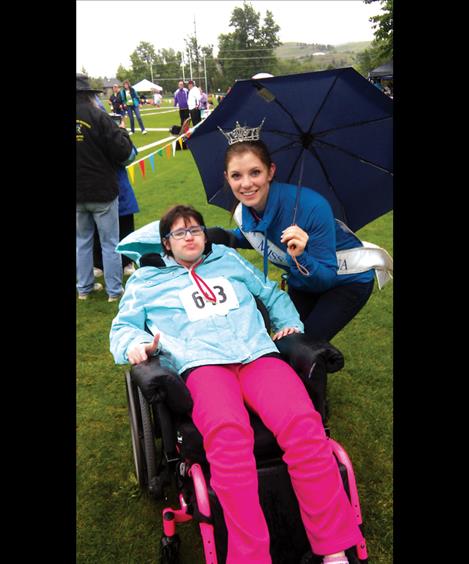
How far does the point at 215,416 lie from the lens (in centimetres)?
188

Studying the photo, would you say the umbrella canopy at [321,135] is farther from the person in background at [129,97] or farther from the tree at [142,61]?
the tree at [142,61]

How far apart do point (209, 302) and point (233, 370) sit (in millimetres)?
361

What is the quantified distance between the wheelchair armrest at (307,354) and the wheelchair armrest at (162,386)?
53cm

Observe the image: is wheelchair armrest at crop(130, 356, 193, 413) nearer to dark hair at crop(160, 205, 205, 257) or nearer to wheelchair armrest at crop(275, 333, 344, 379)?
wheelchair armrest at crop(275, 333, 344, 379)

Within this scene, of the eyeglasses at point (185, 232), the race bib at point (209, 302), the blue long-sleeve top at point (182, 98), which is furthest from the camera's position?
the blue long-sleeve top at point (182, 98)

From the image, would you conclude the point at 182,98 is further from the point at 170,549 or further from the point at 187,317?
the point at 170,549

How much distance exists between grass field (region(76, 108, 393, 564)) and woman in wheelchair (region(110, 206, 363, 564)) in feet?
1.98

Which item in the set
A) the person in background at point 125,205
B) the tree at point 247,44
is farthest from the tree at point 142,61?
the person in background at point 125,205

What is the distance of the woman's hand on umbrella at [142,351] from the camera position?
6.70 feet

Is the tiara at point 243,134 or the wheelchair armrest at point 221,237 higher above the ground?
the tiara at point 243,134

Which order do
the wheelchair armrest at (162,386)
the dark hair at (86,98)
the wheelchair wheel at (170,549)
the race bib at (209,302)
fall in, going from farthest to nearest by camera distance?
the dark hair at (86,98)
the race bib at (209,302)
the wheelchair wheel at (170,549)
the wheelchair armrest at (162,386)

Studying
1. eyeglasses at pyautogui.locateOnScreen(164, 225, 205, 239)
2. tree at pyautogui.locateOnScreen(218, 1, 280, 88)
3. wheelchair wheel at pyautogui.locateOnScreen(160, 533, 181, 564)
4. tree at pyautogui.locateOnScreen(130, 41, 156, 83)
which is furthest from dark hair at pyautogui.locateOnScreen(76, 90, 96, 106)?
tree at pyautogui.locateOnScreen(130, 41, 156, 83)
